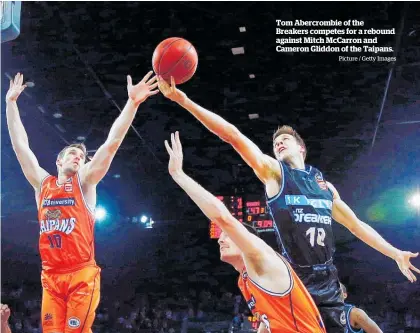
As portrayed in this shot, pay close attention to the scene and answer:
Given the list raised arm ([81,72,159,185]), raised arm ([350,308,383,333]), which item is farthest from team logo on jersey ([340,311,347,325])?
raised arm ([81,72,159,185])

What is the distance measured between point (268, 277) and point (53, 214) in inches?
90.9

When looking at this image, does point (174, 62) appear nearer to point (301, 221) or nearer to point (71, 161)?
point (71, 161)

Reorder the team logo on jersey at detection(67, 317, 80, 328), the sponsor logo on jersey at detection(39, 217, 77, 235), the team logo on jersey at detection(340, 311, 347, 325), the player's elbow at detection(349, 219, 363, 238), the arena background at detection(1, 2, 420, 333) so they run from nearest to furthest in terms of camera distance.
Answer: the team logo on jersey at detection(340, 311, 347, 325)
the team logo on jersey at detection(67, 317, 80, 328)
the player's elbow at detection(349, 219, 363, 238)
the sponsor logo on jersey at detection(39, 217, 77, 235)
the arena background at detection(1, 2, 420, 333)

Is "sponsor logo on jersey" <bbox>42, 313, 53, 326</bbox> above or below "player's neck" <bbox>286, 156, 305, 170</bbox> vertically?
below

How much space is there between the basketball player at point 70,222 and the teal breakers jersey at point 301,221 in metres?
1.33

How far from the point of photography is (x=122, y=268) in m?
11.8

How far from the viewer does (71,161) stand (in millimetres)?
4820

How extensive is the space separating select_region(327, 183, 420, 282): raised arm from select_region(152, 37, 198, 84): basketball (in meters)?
1.52

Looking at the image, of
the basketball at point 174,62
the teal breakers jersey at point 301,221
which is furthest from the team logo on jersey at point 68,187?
the teal breakers jersey at point 301,221

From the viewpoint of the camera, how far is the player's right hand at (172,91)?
410cm

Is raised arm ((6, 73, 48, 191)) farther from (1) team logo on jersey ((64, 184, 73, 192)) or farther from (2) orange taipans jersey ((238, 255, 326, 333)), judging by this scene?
(2) orange taipans jersey ((238, 255, 326, 333))

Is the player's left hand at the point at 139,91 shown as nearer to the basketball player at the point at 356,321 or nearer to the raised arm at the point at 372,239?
the raised arm at the point at 372,239

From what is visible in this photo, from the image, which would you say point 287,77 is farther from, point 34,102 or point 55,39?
point 34,102

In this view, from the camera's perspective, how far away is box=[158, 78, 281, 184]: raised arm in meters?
3.95
